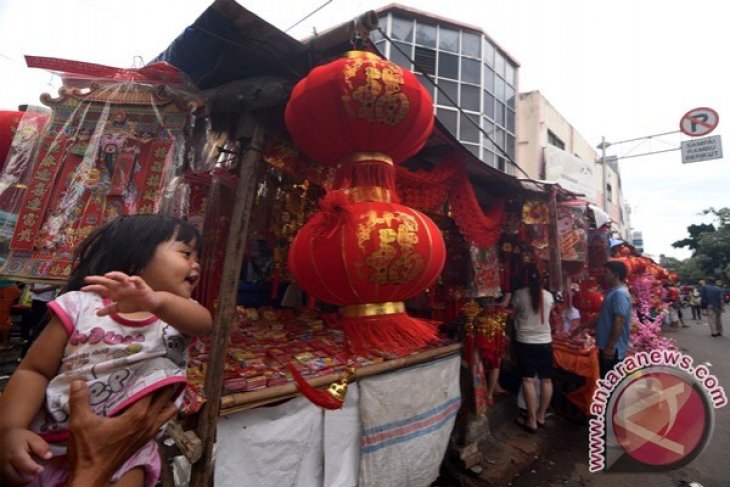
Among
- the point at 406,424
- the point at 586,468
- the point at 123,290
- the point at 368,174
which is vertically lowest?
the point at 586,468

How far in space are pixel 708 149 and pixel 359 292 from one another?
1762 centimetres

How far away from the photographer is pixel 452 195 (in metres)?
4.09

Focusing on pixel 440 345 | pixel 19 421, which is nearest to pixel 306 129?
pixel 19 421

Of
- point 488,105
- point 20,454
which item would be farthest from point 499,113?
point 20,454

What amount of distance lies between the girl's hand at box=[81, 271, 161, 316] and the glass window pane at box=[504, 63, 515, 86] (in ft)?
53.1

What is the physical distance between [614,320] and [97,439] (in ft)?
19.1

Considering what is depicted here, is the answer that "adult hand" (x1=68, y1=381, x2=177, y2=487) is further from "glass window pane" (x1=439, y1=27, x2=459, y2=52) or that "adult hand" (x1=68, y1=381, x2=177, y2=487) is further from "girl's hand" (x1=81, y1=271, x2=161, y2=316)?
"glass window pane" (x1=439, y1=27, x2=459, y2=52)

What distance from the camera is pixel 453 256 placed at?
544cm

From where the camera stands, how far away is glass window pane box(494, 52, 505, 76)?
13719 millimetres

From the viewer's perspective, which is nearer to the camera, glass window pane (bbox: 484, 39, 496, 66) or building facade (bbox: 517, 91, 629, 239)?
glass window pane (bbox: 484, 39, 496, 66)

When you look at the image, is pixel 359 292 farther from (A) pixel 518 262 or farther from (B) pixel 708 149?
(B) pixel 708 149

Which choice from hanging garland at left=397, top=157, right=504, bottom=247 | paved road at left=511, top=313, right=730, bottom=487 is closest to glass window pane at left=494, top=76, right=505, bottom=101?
hanging garland at left=397, top=157, right=504, bottom=247

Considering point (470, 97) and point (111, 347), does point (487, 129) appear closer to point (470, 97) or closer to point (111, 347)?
point (470, 97)

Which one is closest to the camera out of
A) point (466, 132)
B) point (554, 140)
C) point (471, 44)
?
point (466, 132)
